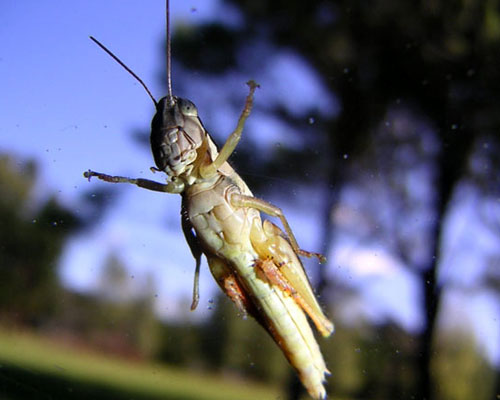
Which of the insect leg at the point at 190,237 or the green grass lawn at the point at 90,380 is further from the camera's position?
the green grass lawn at the point at 90,380

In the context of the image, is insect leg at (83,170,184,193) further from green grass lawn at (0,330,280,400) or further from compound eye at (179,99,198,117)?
green grass lawn at (0,330,280,400)

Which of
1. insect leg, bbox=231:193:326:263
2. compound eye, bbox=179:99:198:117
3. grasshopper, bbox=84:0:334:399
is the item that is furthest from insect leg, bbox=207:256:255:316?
compound eye, bbox=179:99:198:117

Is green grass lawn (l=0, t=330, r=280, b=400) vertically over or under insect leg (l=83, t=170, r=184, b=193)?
under

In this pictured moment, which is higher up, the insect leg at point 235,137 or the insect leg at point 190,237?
the insect leg at point 235,137

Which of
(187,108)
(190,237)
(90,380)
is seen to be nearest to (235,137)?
(187,108)

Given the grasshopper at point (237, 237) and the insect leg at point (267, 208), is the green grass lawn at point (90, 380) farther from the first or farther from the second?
the insect leg at point (267, 208)

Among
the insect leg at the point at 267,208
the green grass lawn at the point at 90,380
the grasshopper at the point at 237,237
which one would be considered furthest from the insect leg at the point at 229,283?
the green grass lawn at the point at 90,380

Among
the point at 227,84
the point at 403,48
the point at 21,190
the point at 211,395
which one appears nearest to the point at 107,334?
the point at 211,395
